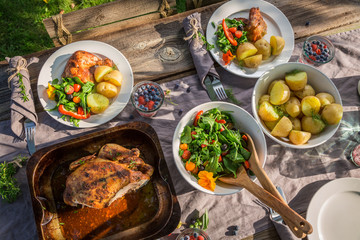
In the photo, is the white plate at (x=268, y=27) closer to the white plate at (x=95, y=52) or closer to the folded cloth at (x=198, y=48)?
the folded cloth at (x=198, y=48)

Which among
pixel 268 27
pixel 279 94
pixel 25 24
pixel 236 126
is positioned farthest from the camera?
pixel 25 24

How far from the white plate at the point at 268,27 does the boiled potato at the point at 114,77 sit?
1017 millimetres

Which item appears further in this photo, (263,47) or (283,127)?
(263,47)

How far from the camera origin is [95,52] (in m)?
2.81

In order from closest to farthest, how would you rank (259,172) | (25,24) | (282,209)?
(282,209)
(259,172)
(25,24)

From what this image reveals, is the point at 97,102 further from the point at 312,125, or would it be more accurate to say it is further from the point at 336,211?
the point at 336,211

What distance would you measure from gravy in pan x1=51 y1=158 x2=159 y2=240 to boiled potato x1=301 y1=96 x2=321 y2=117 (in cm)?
162

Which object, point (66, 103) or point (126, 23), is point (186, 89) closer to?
point (126, 23)

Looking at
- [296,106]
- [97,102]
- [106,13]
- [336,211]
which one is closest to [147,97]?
[97,102]

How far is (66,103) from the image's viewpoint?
8.45 ft

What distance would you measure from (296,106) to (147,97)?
145 centimetres

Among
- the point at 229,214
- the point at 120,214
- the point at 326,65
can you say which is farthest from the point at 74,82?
the point at 326,65

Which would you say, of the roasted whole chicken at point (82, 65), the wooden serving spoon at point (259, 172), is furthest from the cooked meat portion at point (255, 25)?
the roasted whole chicken at point (82, 65)

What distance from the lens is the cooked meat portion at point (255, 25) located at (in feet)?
9.27
